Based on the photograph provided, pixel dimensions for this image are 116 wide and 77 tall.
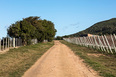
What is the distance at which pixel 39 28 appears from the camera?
46.1 metres

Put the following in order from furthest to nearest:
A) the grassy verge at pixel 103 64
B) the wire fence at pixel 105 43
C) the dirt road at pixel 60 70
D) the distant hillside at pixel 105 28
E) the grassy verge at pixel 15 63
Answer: the distant hillside at pixel 105 28, the wire fence at pixel 105 43, the grassy verge at pixel 15 63, the grassy verge at pixel 103 64, the dirt road at pixel 60 70

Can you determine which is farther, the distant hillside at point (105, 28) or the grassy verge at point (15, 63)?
the distant hillside at point (105, 28)

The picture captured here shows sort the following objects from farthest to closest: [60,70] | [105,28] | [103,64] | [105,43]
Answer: [105,28], [105,43], [103,64], [60,70]

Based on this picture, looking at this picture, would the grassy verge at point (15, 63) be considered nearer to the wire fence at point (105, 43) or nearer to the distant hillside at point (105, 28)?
the wire fence at point (105, 43)

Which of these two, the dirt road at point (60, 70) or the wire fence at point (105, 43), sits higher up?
the wire fence at point (105, 43)

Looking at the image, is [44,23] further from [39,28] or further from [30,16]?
[30,16]

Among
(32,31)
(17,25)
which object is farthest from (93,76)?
(32,31)

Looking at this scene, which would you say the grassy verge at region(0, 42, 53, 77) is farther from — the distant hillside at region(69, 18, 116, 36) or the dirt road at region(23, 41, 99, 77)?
the distant hillside at region(69, 18, 116, 36)

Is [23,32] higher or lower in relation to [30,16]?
lower

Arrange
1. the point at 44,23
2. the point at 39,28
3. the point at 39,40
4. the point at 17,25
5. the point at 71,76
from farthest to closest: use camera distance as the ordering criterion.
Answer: the point at 44,23
the point at 39,40
the point at 39,28
the point at 17,25
the point at 71,76

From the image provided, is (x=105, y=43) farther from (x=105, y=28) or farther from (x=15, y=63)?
(x=105, y=28)

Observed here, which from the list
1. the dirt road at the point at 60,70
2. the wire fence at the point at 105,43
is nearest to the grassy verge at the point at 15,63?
the dirt road at the point at 60,70

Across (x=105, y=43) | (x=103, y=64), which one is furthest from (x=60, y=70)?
(x=105, y=43)

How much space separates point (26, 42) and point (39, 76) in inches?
1088
